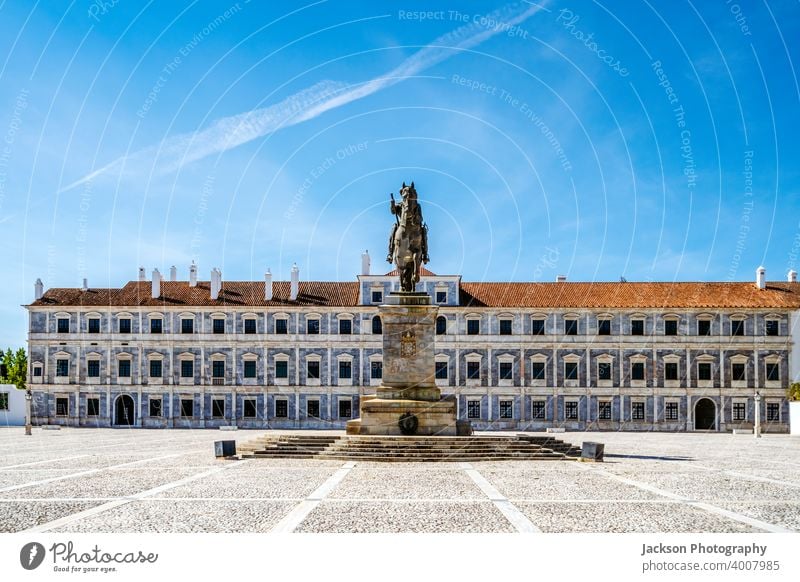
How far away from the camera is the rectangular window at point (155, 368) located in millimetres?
61125

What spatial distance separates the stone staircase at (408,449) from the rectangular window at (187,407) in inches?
1459

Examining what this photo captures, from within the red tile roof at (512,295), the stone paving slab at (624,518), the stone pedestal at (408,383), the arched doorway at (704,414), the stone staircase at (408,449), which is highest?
the red tile roof at (512,295)

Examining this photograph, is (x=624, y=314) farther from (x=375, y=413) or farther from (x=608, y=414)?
(x=375, y=413)

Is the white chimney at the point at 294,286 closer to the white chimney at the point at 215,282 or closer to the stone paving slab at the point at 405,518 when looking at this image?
the white chimney at the point at 215,282

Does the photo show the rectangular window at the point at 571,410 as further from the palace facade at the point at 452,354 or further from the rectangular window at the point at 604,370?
the rectangular window at the point at 604,370

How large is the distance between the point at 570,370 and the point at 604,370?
2.44 metres

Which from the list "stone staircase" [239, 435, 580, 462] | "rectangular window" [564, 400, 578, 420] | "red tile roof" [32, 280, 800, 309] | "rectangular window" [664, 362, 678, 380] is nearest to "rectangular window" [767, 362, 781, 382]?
"red tile roof" [32, 280, 800, 309]

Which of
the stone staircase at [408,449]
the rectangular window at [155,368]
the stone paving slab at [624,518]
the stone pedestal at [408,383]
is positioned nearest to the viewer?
the stone paving slab at [624,518]

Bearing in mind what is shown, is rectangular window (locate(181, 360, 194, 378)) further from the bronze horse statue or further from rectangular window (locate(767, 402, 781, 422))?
rectangular window (locate(767, 402, 781, 422))

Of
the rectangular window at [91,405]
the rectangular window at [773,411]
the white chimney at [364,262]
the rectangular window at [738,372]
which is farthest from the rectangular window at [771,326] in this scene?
the rectangular window at [91,405]

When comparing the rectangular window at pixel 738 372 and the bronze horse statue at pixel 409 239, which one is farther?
the rectangular window at pixel 738 372

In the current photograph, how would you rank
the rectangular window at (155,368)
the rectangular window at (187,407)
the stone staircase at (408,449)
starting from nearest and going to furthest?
the stone staircase at (408,449) → the rectangular window at (187,407) → the rectangular window at (155,368)

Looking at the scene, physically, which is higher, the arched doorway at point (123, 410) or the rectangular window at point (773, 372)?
the rectangular window at point (773, 372)

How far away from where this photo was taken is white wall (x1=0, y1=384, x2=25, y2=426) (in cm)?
5803
